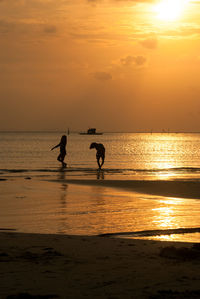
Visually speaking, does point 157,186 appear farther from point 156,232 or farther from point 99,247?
point 99,247

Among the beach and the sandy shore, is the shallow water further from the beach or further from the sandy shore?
the sandy shore

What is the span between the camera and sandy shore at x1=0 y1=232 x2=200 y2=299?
6363 mm

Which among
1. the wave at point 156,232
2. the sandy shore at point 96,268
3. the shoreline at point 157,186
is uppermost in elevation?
the shoreline at point 157,186

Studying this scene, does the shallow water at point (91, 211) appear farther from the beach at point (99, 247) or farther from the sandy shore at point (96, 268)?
the sandy shore at point (96, 268)

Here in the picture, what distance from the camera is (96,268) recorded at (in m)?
7.51

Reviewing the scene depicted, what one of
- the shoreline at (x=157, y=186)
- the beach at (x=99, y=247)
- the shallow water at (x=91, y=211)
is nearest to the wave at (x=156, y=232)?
the beach at (x=99, y=247)

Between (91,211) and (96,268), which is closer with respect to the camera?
(96,268)

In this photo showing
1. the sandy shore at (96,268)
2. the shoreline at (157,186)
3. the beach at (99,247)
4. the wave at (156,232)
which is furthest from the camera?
the shoreline at (157,186)

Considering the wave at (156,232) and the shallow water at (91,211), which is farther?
the shallow water at (91,211)

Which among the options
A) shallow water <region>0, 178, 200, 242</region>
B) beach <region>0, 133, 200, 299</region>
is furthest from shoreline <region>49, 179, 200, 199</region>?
beach <region>0, 133, 200, 299</region>

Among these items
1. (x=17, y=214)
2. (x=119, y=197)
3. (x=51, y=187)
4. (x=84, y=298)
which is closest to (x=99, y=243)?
(x=84, y=298)

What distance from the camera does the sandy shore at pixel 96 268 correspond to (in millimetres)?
6363

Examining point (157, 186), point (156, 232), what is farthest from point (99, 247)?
point (157, 186)

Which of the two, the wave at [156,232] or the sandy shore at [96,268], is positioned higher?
the wave at [156,232]
